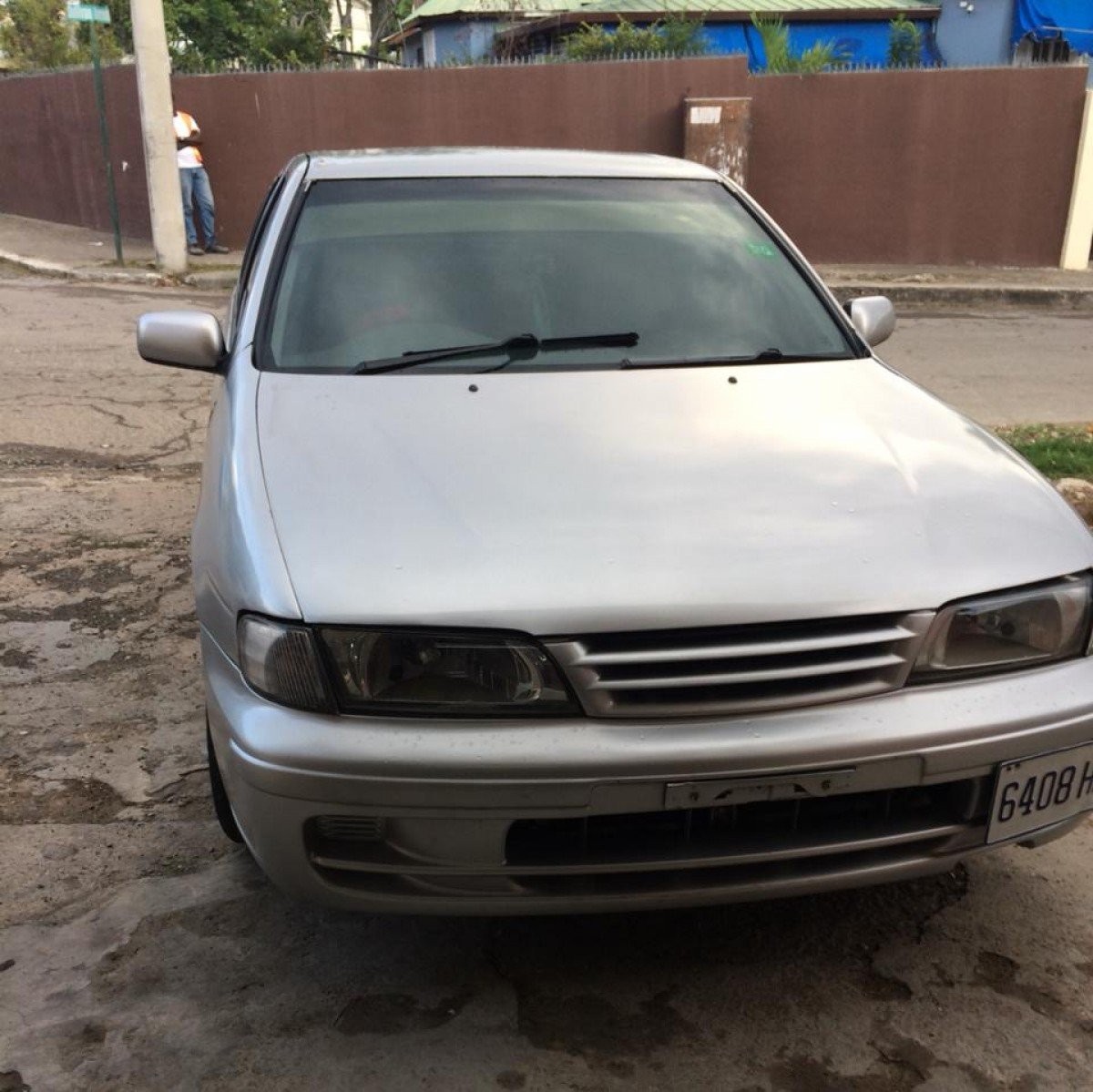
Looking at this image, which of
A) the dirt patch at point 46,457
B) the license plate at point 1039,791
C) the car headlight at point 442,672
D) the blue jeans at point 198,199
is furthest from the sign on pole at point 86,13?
the license plate at point 1039,791

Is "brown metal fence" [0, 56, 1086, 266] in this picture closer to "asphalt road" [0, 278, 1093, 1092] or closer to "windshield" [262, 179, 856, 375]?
"windshield" [262, 179, 856, 375]

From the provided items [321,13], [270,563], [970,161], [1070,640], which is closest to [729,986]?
[1070,640]

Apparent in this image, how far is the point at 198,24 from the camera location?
2603 centimetres

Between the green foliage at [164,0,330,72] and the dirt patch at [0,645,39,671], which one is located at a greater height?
the green foliage at [164,0,330,72]

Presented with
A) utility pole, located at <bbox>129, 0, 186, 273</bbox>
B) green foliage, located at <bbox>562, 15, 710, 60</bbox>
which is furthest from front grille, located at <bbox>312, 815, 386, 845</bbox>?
green foliage, located at <bbox>562, 15, 710, 60</bbox>

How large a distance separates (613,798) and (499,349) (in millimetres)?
1443

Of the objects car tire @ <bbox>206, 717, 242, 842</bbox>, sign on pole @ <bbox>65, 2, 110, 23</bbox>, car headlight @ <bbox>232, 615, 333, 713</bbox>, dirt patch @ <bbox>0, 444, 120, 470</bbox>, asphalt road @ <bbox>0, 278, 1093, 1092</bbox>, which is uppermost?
sign on pole @ <bbox>65, 2, 110, 23</bbox>

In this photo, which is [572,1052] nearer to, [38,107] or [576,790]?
[576,790]

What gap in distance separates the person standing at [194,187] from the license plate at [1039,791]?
11815 millimetres

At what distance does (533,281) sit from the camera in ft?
11.1

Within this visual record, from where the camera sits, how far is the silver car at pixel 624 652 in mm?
2068

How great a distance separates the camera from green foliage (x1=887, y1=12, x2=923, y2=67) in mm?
18031

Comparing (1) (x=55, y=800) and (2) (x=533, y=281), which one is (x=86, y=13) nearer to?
(2) (x=533, y=281)

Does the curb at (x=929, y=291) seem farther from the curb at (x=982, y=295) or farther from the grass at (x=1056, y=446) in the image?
the grass at (x=1056, y=446)
